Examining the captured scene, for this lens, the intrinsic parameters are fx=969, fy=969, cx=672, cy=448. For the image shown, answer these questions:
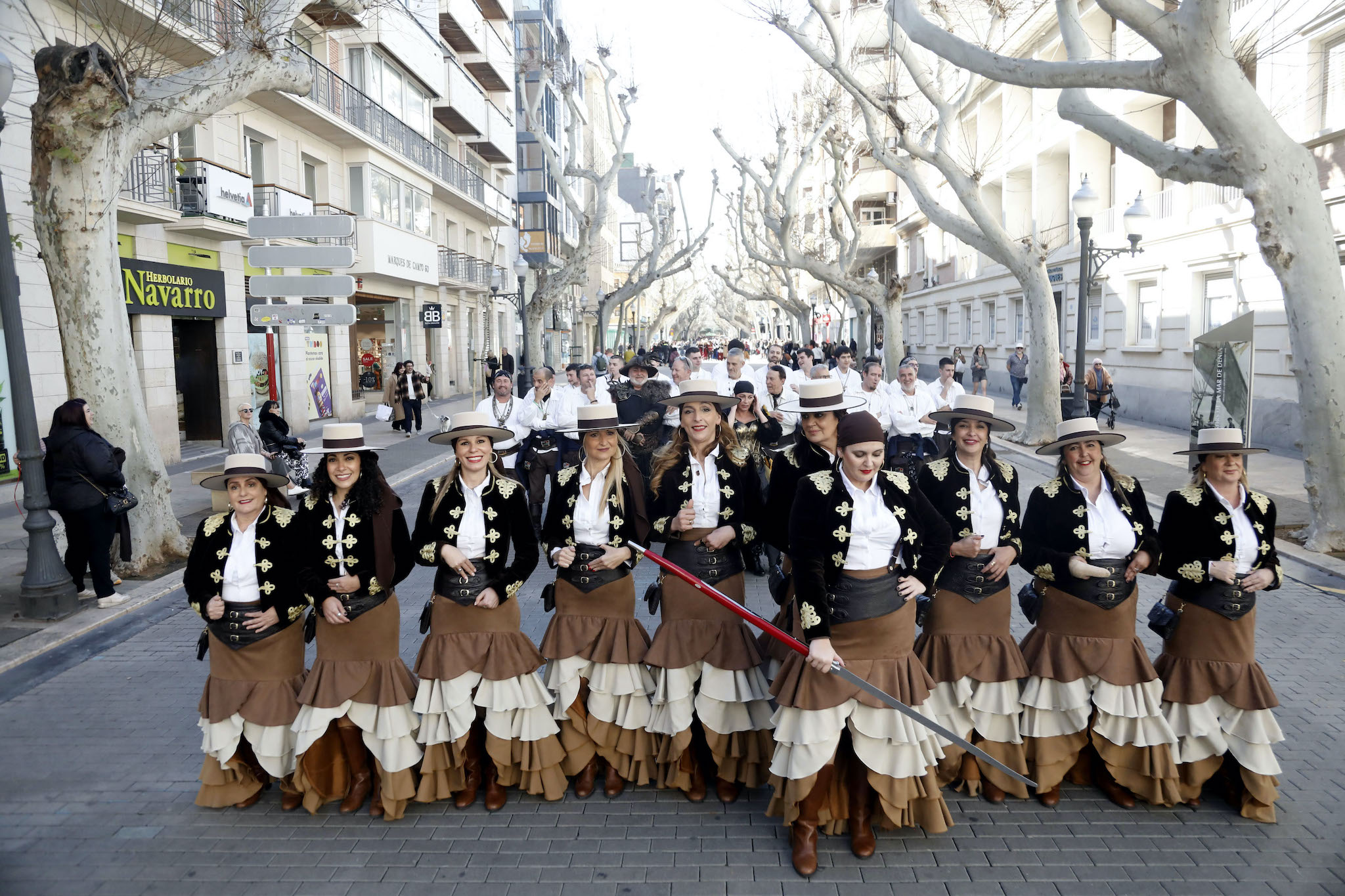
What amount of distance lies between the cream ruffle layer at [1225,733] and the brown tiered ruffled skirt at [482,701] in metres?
2.84

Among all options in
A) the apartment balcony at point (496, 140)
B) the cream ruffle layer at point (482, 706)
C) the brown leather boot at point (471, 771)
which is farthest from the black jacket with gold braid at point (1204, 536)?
the apartment balcony at point (496, 140)

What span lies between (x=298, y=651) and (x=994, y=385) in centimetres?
3305

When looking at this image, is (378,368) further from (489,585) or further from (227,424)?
(489,585)

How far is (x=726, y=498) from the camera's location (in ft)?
15.5

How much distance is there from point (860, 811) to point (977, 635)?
1.02 meters

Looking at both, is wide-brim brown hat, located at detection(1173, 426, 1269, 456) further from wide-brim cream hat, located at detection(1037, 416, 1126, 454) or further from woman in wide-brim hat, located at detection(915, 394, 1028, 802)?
woman in wide-brim hat, located at detection(915, 394, 1028, 802)

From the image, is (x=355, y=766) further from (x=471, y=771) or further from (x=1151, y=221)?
(x=1151, y=221)

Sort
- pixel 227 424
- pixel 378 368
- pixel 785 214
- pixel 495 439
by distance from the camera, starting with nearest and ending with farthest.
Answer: pixel 495 439 → pixel 227 424 → pixel 785 214 → pixel 378 368

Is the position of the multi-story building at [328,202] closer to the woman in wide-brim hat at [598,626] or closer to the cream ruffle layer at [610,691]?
the woman in wide-brim hat at [598,626]

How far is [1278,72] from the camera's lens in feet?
59.1

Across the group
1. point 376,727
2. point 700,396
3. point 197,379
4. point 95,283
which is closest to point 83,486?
point 95,283

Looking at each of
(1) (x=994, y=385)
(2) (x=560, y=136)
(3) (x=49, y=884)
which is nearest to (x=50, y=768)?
(3) (x=49, y=884)

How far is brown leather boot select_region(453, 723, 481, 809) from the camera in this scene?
14.9 ft

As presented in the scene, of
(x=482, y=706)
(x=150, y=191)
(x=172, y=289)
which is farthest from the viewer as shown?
(x=172, y=289)
